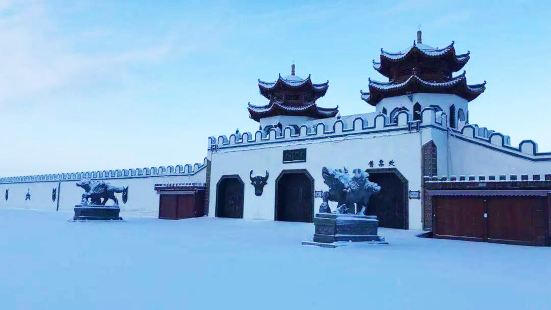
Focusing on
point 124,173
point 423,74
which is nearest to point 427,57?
point 423,74

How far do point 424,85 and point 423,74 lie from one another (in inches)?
74.4

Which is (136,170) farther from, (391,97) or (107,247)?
(107,247)

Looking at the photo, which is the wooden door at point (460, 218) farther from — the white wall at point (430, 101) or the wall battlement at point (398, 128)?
the white wall at point (430, 101)

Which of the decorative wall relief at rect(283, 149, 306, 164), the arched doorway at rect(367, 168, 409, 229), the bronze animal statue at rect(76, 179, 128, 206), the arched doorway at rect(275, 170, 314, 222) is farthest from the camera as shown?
the bronze animal statue at rect(76, 179, 128, 206)

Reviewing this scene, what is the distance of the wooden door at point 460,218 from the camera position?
14.5 meters

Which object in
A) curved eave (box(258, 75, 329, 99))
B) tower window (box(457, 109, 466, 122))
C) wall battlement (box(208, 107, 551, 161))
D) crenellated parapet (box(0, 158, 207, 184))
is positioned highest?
curved eave (box(258, 75, 329, 99))

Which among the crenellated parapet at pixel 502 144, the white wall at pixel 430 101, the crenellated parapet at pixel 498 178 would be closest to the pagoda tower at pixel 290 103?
the white wall at pixel 430 101

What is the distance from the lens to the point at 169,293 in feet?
18.2

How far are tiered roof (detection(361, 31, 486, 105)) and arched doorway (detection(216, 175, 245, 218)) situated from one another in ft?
28.5

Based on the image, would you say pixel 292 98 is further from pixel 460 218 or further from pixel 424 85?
pixel 460 218

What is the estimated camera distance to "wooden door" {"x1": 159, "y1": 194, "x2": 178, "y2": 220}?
26.4 m

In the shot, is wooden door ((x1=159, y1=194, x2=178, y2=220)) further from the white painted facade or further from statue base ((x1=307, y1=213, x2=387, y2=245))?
statue base ((x1=307, y1=213, x2=387, y2=245))

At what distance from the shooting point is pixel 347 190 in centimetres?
1273

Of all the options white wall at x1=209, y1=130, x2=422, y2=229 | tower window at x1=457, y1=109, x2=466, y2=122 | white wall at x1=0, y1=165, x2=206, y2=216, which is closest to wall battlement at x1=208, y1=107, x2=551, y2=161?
white wall at x1=209, y1=130, x2=422, y2=229
